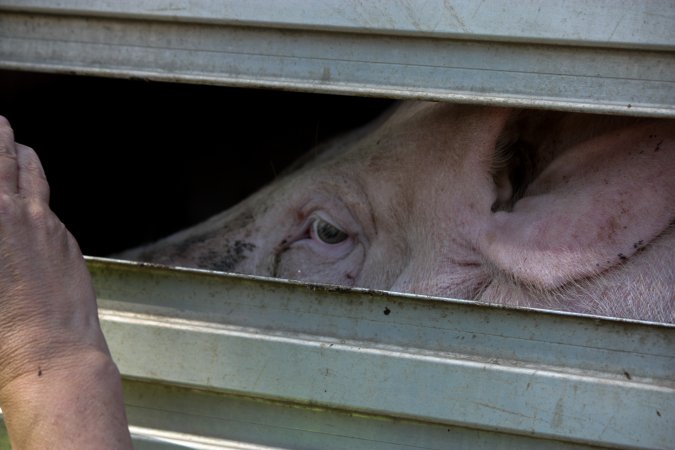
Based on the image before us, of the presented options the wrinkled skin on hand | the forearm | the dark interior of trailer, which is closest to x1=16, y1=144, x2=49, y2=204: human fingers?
the wrinkled skin on hand

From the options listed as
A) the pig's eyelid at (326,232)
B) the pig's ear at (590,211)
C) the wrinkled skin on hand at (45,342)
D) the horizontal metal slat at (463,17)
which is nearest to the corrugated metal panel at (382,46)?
the horizontal metal slat at (463,17)

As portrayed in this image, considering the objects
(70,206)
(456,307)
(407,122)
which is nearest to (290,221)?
(407,122)

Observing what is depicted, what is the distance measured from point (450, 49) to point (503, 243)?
559 millimetres

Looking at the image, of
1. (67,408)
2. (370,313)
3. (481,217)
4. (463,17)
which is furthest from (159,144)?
(67,408)

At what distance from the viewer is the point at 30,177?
167 centimetres

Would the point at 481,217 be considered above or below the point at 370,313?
above

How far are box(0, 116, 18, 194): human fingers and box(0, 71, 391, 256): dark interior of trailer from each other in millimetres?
1857

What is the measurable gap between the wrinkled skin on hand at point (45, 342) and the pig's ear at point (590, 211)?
0.99 meters

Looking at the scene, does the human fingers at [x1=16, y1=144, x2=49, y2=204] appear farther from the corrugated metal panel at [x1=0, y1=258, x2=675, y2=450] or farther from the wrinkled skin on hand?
the corrugated metal panel at [x1=0, y1=258, x2=675, y2=450]

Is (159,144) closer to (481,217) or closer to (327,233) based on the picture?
(327,233)

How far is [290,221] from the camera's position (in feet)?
9.05

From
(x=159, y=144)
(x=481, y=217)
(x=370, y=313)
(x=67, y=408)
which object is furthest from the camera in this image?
(x=159, y=144)

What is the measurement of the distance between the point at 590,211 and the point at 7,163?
1236 millimetres

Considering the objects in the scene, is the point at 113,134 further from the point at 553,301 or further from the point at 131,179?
the point at 553,301
